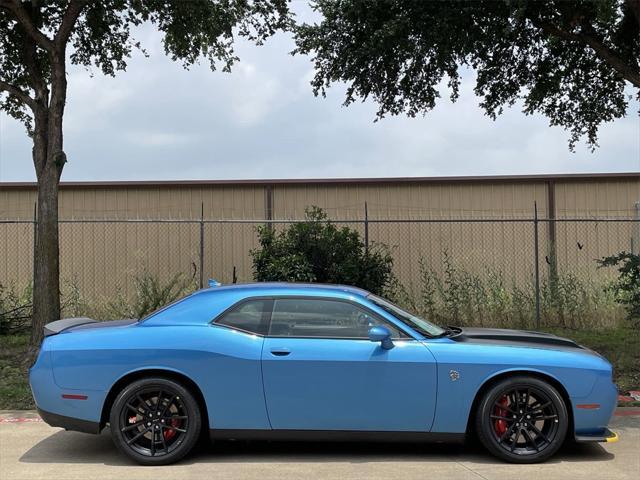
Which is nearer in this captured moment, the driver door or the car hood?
the driver door

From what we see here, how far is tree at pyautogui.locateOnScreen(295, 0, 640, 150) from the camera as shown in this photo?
33.4 feet

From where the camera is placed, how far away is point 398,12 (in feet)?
34.7

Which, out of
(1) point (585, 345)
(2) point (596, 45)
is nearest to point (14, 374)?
(1) point (585, 345)

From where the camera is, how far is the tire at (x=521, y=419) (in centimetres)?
520

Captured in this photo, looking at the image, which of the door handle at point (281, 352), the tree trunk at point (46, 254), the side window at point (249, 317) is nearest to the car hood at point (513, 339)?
the door handle at point (281, 352)

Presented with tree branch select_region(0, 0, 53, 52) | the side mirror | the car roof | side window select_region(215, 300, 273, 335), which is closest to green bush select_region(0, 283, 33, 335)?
tree branch select_region(0, 0, 53, 52)

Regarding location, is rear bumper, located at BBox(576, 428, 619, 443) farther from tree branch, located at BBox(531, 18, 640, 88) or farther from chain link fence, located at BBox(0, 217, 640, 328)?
chain link fence, located at BBox(0, 217, 640, 328)

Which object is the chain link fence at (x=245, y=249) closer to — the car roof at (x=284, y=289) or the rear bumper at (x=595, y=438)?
the car roof at (x=284, y=289)

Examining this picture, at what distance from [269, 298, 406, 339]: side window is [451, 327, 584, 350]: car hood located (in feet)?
2.31

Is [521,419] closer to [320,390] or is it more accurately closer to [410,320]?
[410,320]

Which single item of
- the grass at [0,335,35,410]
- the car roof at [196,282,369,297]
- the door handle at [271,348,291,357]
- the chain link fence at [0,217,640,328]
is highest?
the chain link fence at [0,217,640,328]

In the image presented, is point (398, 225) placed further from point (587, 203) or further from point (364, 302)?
point (364, 302)

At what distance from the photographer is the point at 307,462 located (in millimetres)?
5328

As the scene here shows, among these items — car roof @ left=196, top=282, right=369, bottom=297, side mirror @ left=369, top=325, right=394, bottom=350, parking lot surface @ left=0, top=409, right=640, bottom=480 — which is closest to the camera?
parking lot surface @ left=0, top=409, right=640, bottom=480
